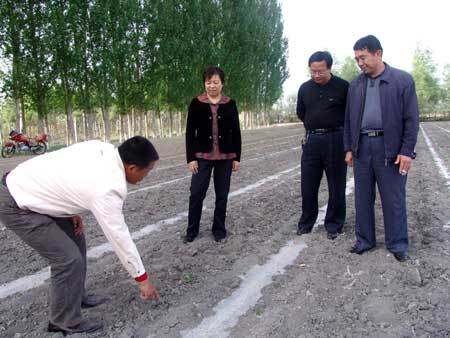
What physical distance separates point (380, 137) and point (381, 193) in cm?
51

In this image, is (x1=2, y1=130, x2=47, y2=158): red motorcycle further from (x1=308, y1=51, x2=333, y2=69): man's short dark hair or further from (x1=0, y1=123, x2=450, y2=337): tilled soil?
(x1=308, y1=51, x2=333, y2=69): man's short dark hair

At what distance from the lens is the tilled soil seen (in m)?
2.77

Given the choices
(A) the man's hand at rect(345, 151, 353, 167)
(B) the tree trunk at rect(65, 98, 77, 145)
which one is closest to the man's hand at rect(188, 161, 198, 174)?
A: (A) the man's hand at rect(345, 151, 353, 167)

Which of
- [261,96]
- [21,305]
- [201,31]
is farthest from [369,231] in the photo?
[261,96]

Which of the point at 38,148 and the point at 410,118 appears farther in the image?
the point at 38,148

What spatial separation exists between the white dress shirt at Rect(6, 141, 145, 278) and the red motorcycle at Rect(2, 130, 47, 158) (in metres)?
15.5

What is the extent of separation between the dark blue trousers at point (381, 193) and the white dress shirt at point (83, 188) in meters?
2.34

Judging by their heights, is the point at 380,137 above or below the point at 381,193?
above

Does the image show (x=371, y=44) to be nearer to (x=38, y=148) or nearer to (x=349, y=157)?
(x=349, y=157)

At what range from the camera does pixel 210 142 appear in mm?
4441

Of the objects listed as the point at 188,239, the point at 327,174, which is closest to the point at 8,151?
the point at 188,239

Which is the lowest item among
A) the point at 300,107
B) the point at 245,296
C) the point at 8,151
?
the point at 245,296

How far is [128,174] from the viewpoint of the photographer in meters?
2.53

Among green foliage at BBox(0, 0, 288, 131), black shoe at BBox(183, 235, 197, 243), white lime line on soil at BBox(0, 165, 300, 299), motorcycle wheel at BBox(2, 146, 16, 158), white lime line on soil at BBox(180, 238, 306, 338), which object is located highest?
green foliage at BBox(0, 0, 288, 131)
